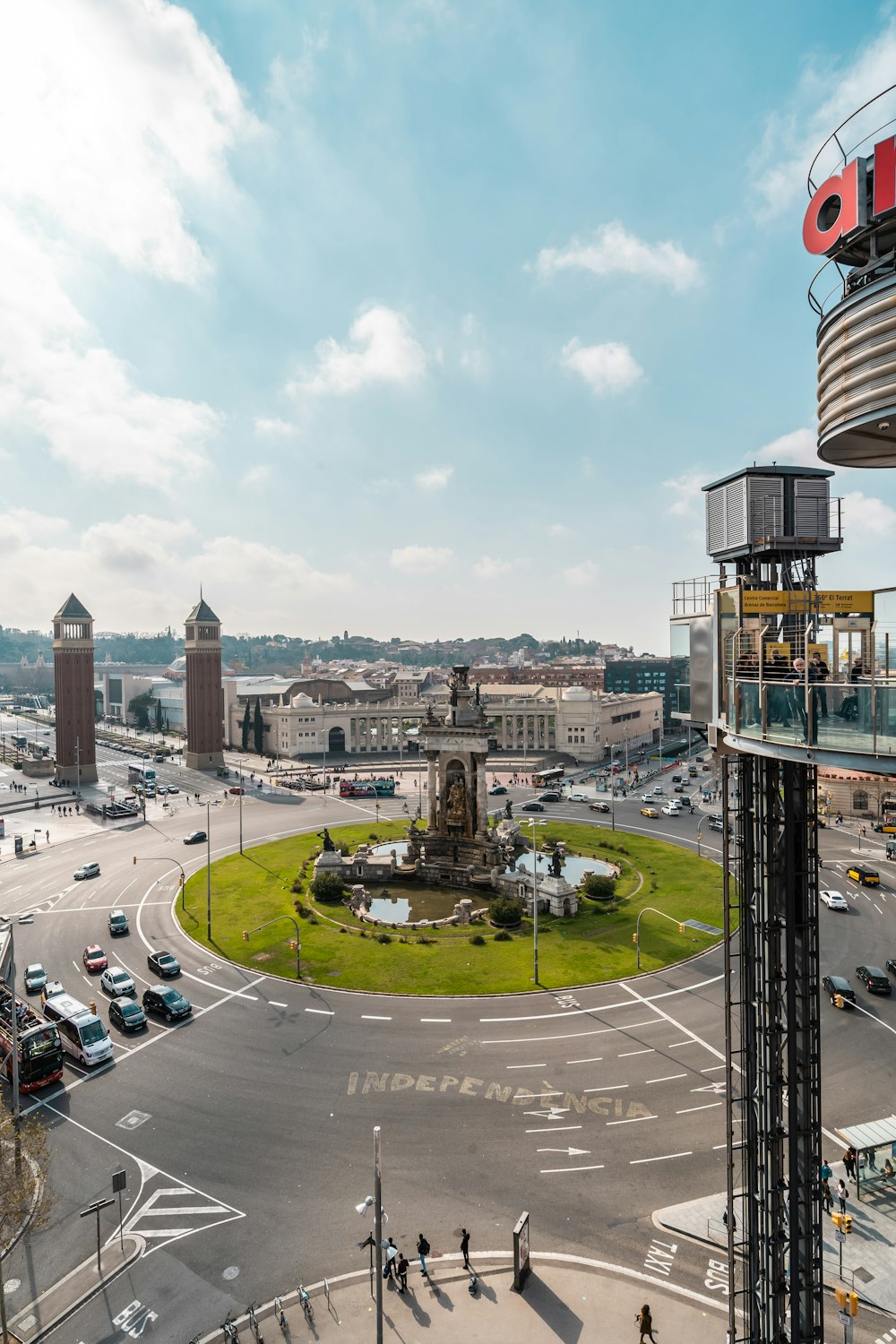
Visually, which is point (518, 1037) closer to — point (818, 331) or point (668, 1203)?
point (668, 1203)

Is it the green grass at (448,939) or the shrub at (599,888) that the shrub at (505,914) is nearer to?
the green grass at (448,939)

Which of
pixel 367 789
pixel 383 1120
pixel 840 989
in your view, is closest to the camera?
pixel 383 1120

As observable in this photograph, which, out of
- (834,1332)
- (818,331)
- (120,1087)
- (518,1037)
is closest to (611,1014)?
(518,1037)

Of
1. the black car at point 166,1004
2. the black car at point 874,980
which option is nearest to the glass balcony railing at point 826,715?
the black car at point 166,1004

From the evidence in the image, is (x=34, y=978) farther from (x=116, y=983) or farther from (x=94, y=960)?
(x=116, y=983)

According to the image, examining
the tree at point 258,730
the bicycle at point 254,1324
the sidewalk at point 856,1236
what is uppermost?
the tree at point 258,730

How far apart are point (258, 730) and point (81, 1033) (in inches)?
3999

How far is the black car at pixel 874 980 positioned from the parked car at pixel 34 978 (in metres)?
42.7

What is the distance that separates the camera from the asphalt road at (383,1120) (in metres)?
20.6

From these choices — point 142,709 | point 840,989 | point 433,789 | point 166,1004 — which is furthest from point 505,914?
point 142,709

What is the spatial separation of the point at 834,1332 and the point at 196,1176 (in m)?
19.0

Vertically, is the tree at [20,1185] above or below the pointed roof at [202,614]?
below

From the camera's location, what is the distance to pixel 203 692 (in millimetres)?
114250

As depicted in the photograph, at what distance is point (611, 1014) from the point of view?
33688 millimetres
